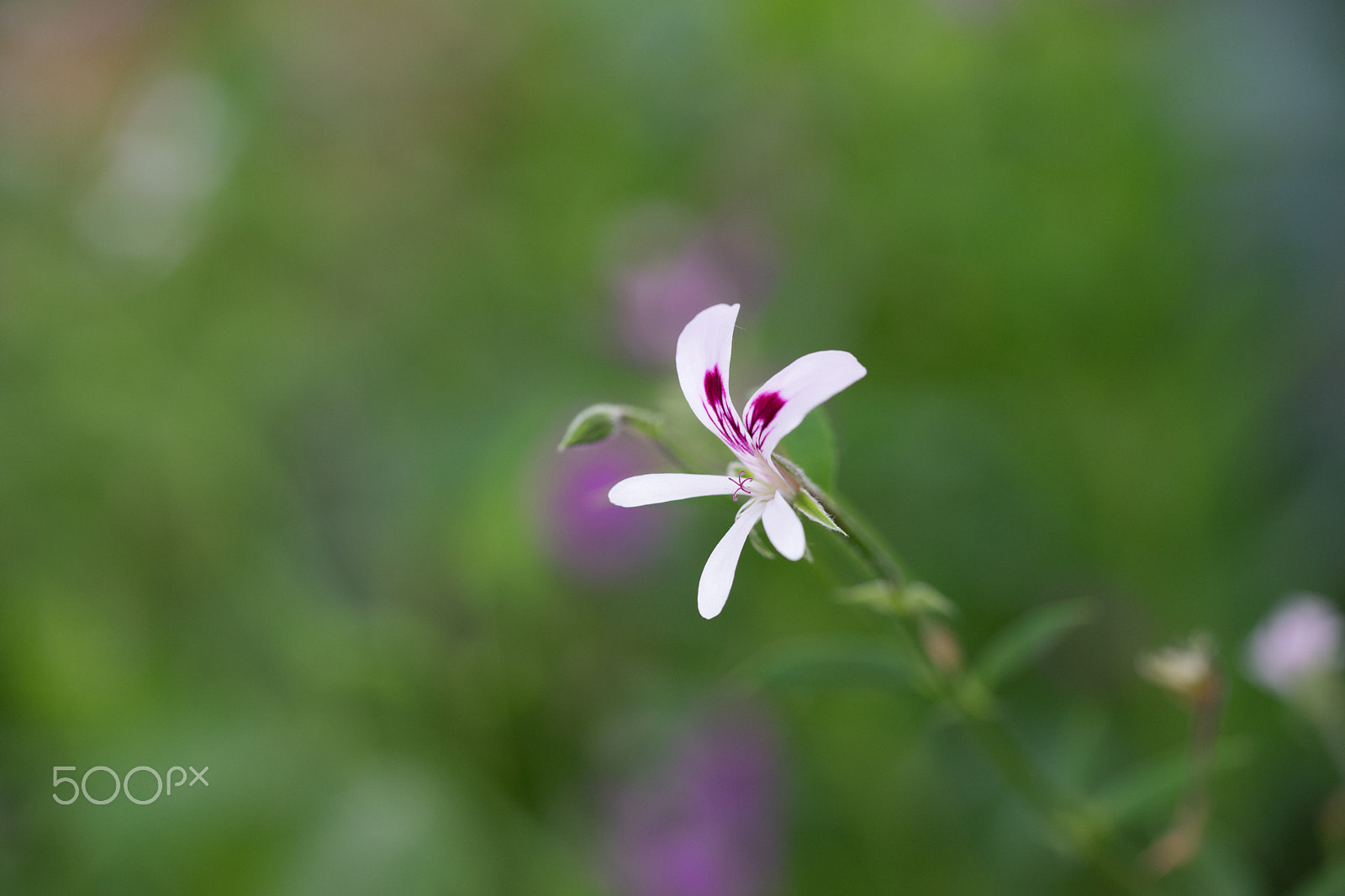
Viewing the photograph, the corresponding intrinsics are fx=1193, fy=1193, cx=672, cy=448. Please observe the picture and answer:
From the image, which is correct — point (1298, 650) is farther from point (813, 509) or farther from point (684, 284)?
point (684, 284)

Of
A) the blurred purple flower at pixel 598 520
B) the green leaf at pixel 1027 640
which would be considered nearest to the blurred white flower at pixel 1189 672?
the green leaf at pixel 1027 640

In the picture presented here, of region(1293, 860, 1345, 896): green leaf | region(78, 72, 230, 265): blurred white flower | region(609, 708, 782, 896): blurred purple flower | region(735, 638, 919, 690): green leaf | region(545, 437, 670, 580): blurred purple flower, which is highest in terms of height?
region(78, 72, 230, 265): blurred white flower

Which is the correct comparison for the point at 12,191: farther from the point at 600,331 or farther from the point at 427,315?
the point at 600,331

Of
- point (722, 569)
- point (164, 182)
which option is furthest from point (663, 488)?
point (164, 182)

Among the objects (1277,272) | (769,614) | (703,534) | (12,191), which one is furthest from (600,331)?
(12,191)

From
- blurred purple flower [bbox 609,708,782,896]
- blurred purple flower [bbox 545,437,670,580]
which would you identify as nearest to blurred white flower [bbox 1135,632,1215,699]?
blurred purple flower [bbox 609,708,782,896]

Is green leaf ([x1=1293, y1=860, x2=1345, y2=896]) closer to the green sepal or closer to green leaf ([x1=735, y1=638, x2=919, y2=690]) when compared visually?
green leaf ([x1=735, y1=638, x2=919, y2=690])

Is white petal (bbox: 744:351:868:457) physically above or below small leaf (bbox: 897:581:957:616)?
above
